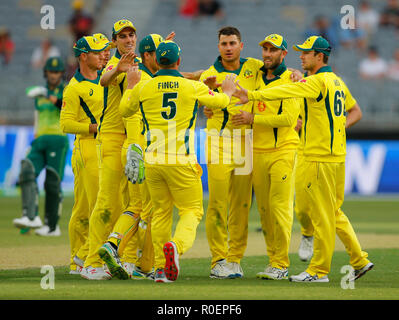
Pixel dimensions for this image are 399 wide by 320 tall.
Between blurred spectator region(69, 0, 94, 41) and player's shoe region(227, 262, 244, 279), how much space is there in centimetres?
1739

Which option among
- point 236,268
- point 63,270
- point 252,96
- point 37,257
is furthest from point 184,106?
point 37,257

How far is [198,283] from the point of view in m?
8.98

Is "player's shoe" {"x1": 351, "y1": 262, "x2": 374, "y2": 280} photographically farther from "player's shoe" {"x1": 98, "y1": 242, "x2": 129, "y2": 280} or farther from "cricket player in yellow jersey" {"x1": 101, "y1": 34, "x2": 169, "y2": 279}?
"player's shoe" {"x1": 98, "y1": 242, "x2": 129, "y2": 280}

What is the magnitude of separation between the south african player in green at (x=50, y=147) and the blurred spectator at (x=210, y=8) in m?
14.2

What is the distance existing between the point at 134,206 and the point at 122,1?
21.5 meters

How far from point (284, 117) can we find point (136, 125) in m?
1.74

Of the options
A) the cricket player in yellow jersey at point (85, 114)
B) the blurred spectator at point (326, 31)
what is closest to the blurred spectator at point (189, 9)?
the blurred spectator at point (326, 31)

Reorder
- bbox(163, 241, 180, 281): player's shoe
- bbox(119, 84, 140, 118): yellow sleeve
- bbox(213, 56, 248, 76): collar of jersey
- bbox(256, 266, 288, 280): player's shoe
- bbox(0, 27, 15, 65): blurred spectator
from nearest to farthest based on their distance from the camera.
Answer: bbox(163, 241, 180, 281): player's shoe < bbox(119, 84, 140, 118): yellow sleeve < bbox(256, 266, 288, 280): player's shoe < bbox(213, 56, 248, 76): collar of jersey < bbox(0, 27, 15, 65): blurred spectator

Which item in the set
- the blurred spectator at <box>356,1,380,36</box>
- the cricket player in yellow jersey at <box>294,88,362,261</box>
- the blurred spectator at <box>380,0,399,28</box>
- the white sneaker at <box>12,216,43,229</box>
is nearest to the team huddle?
the cricket player in yellow jersey at <box>294,88,362,261</box>

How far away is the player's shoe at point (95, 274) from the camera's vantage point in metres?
9.28

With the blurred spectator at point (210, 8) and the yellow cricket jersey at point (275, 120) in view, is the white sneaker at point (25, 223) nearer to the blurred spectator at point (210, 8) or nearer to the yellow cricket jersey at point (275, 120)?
the yellow cricket jersey at point (275, 120)

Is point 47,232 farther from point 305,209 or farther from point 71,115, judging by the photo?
point 305,209

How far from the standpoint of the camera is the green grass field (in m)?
7.95

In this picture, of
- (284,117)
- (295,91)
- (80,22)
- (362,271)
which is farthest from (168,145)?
(80,22)
